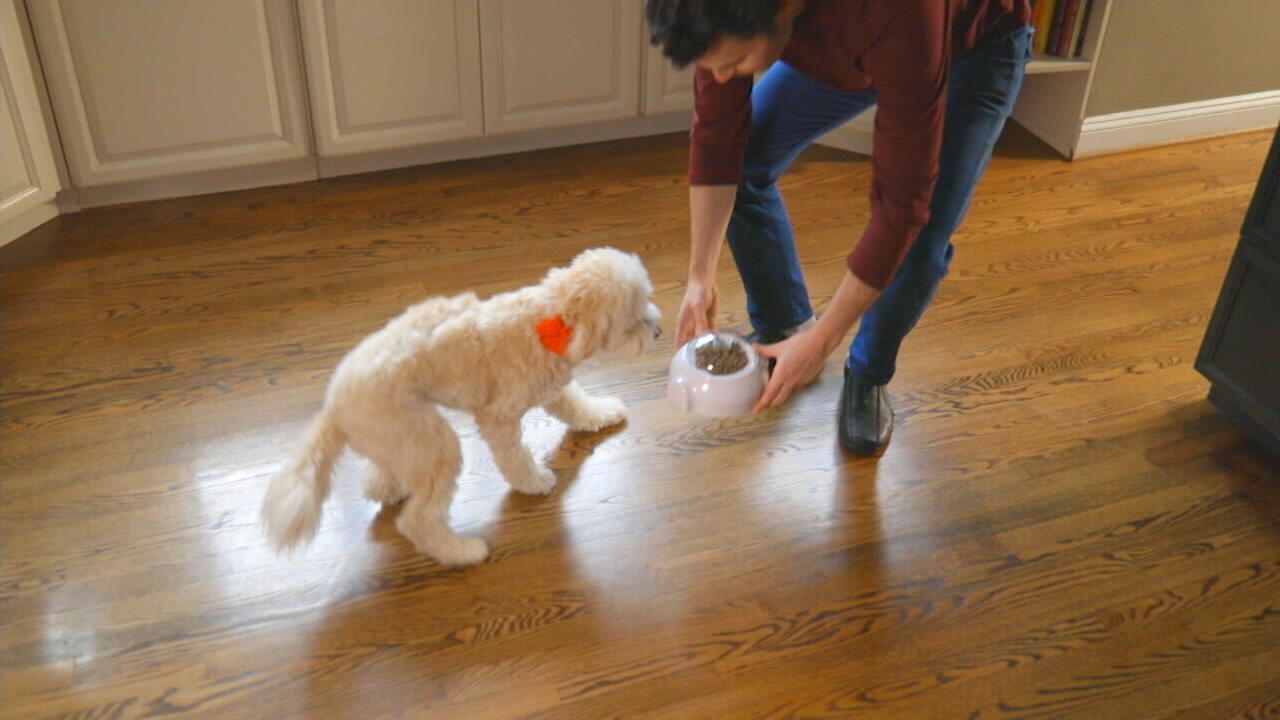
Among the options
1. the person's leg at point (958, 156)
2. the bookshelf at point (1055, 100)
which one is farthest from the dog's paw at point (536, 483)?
the bookshelf at point (1055, 100)

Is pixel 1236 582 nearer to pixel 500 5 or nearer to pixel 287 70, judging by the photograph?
pixel 500 5

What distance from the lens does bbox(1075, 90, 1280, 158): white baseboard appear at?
3.12 m

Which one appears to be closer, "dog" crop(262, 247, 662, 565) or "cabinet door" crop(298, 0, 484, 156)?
"dog" crop(262, 247, 662, 565)

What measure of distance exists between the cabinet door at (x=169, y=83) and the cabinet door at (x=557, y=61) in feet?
1.63

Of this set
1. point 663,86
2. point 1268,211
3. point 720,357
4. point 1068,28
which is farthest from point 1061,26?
point 720,357

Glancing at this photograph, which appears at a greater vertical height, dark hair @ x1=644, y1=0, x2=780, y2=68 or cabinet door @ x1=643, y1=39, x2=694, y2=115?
dark hair @ x1=644, y1=0, x2=780, y2=68

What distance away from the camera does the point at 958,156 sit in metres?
1.67

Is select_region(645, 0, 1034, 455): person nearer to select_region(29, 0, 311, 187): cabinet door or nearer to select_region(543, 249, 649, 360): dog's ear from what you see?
select_region(543, 249, 649, 360): dog's ear

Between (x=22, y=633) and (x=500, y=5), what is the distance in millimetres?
1855

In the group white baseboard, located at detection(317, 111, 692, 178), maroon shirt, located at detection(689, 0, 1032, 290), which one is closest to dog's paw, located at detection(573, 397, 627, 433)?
maroon shirt, located at detection(689, 0, 1032, 290)

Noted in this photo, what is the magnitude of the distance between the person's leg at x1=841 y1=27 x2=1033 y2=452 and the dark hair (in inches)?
→ 20.7

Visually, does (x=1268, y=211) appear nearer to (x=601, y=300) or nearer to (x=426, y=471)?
(x=601, y=300)

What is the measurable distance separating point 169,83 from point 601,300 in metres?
1.56

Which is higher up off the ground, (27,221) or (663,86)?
(663,86)
